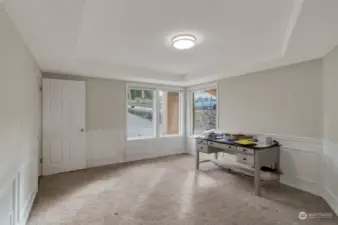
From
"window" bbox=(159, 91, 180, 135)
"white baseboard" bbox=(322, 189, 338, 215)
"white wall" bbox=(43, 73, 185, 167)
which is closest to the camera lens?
"white baseboard" bbox=(322, 189, 338, 215)

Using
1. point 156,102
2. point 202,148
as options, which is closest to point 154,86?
point 156,102

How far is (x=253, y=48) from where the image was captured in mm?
3117

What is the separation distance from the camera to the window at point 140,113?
214 inches

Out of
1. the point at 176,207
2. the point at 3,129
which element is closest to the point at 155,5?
the point at 3,129

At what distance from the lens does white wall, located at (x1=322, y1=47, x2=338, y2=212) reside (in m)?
2.75

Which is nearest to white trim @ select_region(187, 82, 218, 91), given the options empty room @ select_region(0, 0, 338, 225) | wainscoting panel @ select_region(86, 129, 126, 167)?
empty room @ select_region(0, 0, 338, 225)

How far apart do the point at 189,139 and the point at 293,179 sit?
3077 mm

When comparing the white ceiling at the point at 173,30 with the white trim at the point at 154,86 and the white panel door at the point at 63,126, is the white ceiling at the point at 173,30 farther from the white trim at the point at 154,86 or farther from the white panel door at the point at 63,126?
the white trim at the point at 154,86

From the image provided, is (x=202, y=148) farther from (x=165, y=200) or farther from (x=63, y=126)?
(x=63, y=126)

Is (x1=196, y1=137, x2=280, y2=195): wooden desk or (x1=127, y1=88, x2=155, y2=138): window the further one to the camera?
(x1=127, y1=88, x2=155, y2=138): window

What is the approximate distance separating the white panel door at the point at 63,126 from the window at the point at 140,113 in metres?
1.23

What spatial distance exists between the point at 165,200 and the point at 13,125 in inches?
82.2

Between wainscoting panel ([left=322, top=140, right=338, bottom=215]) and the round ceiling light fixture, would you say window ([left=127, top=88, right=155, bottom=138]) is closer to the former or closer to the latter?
the round ceiling light fixture

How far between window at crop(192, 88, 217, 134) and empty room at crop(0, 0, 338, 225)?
0.05 meters
